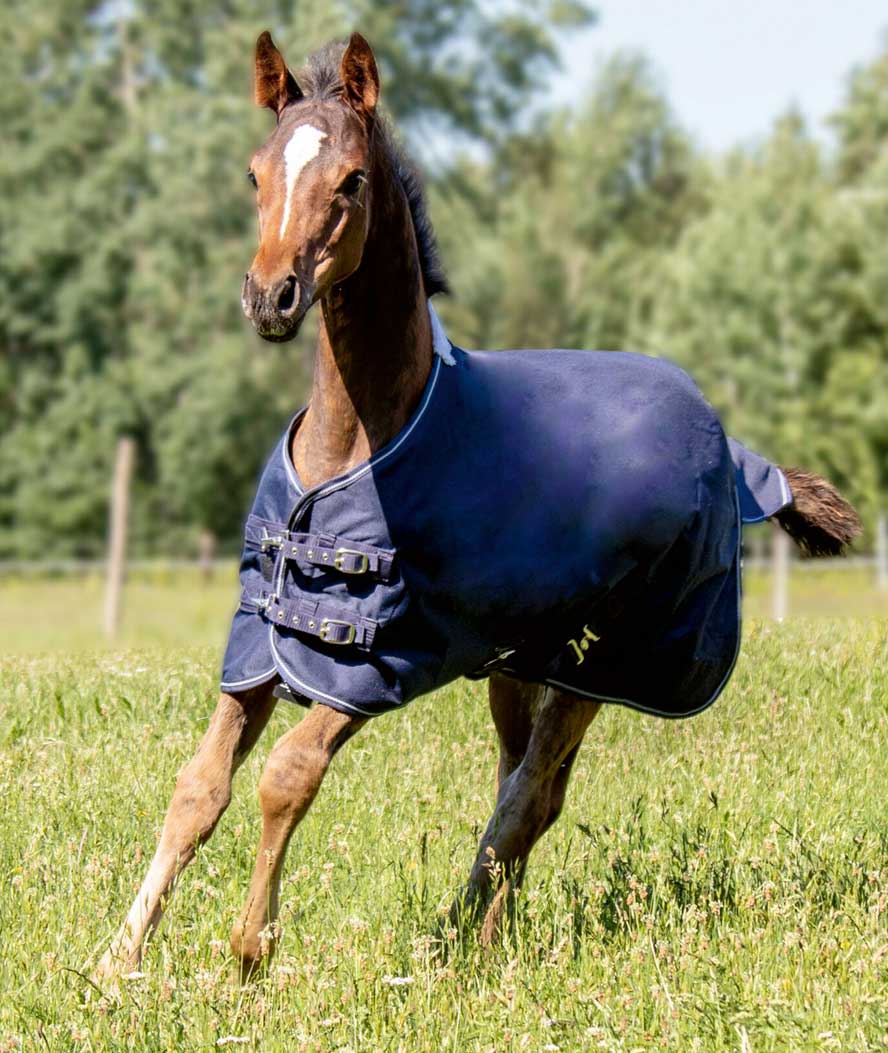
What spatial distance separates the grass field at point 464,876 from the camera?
372 centimetres

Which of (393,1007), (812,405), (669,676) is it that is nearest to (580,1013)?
(393,1007)

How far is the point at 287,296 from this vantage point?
11.6 ft

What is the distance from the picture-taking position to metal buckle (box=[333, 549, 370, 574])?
397 centimetres

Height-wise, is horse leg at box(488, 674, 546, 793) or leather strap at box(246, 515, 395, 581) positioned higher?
leather strap at box(246, 515, 395, 581)

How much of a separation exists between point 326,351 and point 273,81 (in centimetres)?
71

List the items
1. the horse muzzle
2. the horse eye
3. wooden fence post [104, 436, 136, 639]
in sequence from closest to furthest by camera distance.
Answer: the horse muzzle, the horse eye, wooden fence post [104, 436, 136, 639]

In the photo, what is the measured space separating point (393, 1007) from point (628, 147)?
47507 mm

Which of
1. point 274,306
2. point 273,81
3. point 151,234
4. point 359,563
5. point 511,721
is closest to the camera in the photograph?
point 274,306

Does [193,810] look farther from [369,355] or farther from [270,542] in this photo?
[369,355]

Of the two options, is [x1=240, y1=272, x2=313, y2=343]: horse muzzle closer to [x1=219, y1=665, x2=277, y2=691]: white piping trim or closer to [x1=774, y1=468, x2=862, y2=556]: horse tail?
[x1=219, y1=665, x2=277, y2=691]: white piping trim

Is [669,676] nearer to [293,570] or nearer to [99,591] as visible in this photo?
[293,570]

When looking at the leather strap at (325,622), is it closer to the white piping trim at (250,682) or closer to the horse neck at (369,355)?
the white piping trim at (250,682)

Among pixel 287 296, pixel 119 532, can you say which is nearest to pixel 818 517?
pixel 287 296

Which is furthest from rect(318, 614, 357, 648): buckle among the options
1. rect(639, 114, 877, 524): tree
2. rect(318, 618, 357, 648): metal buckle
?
rect(639, 114, 877, 524): tree
